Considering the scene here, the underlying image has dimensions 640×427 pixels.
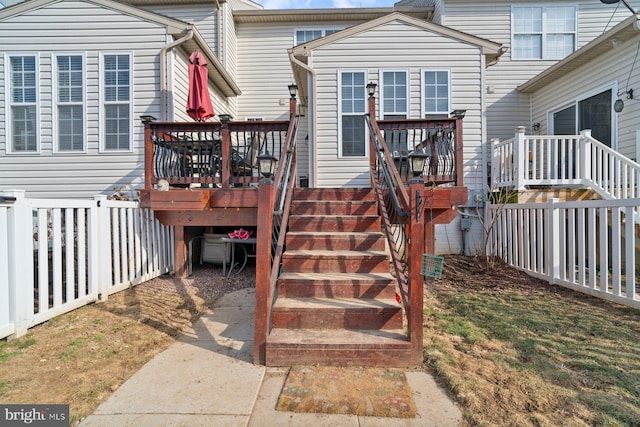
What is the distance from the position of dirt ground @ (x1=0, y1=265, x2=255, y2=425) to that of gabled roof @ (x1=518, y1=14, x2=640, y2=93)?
826 cm

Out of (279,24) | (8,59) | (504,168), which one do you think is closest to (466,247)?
(504,168)

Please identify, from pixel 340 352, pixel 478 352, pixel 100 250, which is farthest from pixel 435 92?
pixel 100 250

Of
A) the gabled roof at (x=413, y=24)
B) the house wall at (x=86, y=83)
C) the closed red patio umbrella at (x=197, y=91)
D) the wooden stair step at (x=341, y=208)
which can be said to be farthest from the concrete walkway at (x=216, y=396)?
the gabled roof at (x=413, y=24)

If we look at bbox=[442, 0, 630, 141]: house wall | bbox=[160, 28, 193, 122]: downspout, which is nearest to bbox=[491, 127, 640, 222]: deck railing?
bbox=[442, 0, 630, 141]: house wall

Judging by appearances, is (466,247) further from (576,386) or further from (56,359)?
(56,359)

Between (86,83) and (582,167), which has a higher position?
(86,83)

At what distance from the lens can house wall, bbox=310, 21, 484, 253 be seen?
273 inches

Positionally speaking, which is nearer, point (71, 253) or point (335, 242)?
point (71, 253)

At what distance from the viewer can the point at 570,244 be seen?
4.41 metres

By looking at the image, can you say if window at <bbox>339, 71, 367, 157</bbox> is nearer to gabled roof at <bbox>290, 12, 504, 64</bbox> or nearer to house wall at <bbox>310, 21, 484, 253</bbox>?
house wall at <bbox>310, 21, 484, 253</bbox>

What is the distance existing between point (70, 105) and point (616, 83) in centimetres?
1080

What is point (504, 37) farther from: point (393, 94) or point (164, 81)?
point (164, 81)

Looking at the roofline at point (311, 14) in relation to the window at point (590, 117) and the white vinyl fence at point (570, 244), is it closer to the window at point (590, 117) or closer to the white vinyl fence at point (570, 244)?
the window at point (590, 117)

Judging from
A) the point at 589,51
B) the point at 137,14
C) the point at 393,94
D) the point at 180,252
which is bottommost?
the point at 180,252
